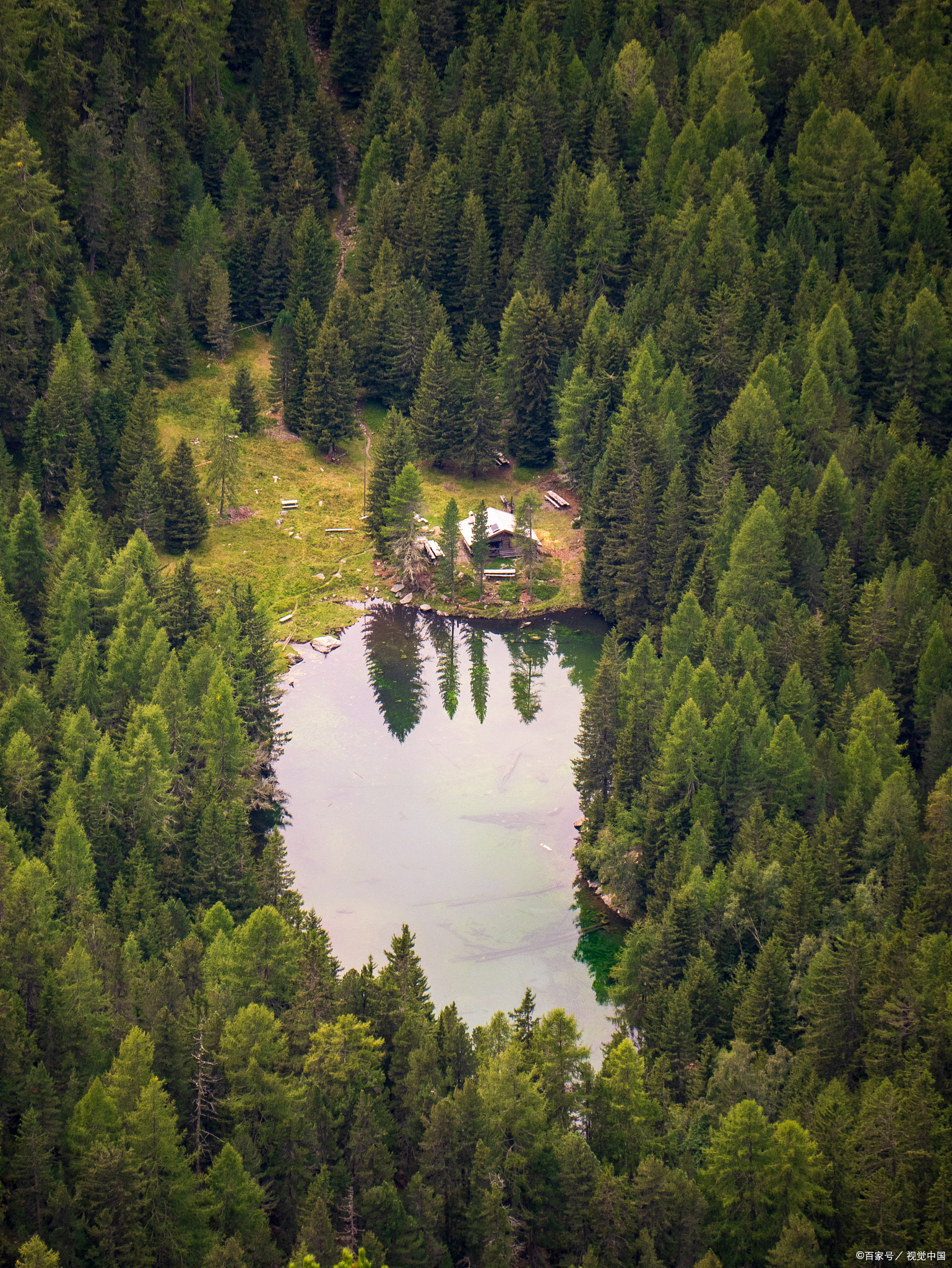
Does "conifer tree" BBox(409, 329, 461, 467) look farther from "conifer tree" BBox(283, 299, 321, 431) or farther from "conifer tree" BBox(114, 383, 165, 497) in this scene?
"conifer tree" BBox(114, 383, 165, 497)

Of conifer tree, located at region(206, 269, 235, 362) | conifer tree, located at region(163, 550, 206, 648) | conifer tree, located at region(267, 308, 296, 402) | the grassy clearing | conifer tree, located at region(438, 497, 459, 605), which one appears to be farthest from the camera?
conifer tree, located at region(206, 269, 235, 362)

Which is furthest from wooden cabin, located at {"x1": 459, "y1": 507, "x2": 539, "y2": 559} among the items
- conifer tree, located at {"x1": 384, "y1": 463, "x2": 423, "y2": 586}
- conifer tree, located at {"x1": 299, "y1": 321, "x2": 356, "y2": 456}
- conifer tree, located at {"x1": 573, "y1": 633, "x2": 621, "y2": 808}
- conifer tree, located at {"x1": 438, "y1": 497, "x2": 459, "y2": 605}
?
conifer tree, located at {"x1": 573, "y1": 633, "x2": 621, "y2": 808}

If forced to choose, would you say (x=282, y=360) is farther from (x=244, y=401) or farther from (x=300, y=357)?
(x=244, y=401)

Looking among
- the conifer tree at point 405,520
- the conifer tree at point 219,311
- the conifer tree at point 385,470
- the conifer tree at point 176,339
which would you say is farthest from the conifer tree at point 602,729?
the conifer tree at point 219,311

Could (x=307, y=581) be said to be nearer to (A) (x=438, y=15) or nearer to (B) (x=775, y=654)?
(B) (x=775, y=654)

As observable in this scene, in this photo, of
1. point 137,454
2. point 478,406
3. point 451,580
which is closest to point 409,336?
point 478,406

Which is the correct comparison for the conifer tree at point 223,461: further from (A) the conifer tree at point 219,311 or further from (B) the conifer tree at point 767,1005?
(B) the conifer tree at point 767,1005

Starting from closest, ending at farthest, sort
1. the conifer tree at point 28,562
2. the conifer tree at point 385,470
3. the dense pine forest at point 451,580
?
1. the dense pine forest at point 451,580
2. the conifer tree at point 28,562
3. the conifer tree at point 385,470

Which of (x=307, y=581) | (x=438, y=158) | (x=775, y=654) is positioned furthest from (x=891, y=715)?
(x=438, y=158)
